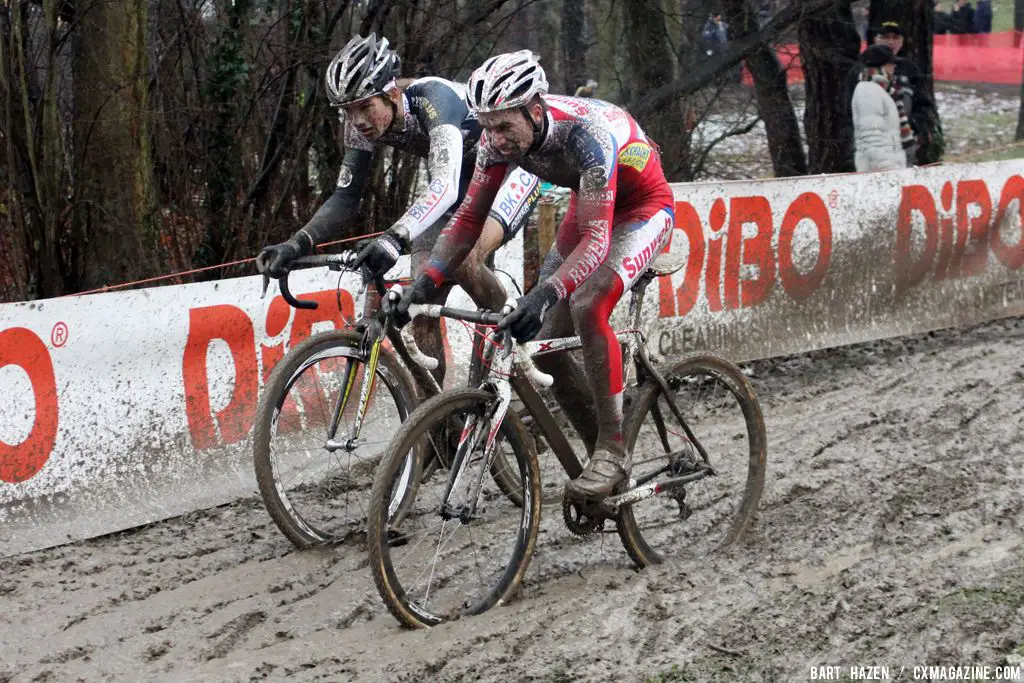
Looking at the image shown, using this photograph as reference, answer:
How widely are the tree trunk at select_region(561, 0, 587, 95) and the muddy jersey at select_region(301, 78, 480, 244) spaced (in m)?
6.49

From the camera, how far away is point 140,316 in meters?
6.27

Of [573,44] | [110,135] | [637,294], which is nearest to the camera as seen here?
[637,294]

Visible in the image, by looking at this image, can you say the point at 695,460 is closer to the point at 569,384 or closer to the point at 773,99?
the point at 569,384

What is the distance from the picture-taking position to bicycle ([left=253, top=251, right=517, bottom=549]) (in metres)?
5.36

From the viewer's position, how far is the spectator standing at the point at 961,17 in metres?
26.4

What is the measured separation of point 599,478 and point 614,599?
0.48 m

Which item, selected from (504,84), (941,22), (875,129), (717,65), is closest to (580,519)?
(504,84)

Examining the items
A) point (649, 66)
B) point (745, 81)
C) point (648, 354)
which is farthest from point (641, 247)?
point (745, 81)

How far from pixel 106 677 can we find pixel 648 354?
8.26ft

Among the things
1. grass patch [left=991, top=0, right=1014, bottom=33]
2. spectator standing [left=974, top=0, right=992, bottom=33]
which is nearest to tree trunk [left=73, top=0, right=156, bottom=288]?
spectator standing [left=974, top=0, right=992, bottom=33]

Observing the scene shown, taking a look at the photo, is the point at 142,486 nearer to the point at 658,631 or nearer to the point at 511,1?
the point at 658,631

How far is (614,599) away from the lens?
4.96 m

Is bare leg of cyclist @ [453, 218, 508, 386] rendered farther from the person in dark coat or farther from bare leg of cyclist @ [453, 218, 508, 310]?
the person in dark coat

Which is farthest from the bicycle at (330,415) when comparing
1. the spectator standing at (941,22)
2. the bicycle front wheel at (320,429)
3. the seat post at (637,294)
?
the spectator standing at (941,22)
